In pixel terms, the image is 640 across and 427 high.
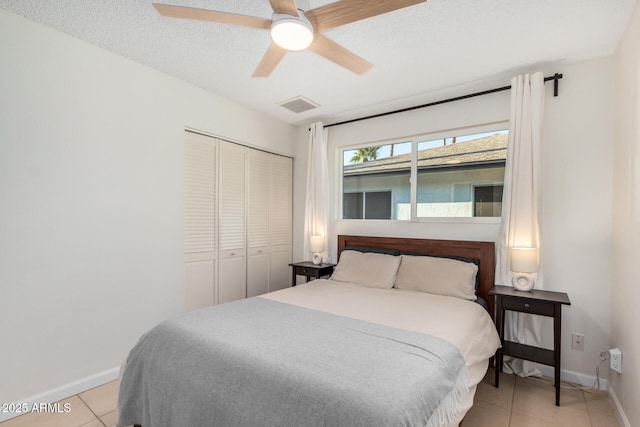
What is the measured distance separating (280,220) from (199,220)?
1.18 meters

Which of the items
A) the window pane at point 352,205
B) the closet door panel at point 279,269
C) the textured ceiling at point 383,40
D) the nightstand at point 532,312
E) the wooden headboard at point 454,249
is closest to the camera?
the textured ceiling at point 383,40

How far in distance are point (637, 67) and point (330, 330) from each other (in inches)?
91.5

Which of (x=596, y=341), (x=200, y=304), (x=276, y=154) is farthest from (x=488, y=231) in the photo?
(x=200, y=304)

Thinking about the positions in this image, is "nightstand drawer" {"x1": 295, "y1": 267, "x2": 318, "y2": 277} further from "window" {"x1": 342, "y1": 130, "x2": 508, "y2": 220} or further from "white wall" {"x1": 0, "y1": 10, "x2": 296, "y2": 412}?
"white wall" {"x1": 0, "y1": 10, "x2": 296, "y2": 412}

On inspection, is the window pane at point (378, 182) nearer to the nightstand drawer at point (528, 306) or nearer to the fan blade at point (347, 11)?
the nightstand drawer at point (528, 306)

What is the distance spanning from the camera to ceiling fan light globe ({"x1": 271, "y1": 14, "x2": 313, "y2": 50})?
5.26 feet

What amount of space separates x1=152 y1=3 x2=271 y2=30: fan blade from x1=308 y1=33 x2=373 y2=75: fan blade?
0.30 meters

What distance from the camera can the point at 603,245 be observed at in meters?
2.37

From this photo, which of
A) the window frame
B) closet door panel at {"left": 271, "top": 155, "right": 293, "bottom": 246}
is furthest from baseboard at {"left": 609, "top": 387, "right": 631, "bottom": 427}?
closet door panel at {"left": 271, "top": 155, "right": 293, "bottom": 246}

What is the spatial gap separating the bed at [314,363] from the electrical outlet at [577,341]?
0.80 m

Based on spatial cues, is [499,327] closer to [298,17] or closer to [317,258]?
[317,258]

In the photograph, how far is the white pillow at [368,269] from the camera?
293 centimetres

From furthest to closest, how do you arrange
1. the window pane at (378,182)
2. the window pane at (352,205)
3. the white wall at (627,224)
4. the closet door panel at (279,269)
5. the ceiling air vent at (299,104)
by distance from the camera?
1. the closet door panel at (279,269)
2. the window pane at (352,205)
3. the window pane at (378,182)
4. the ceiling air vent at (299,104)
5. the white wall at (627,224)

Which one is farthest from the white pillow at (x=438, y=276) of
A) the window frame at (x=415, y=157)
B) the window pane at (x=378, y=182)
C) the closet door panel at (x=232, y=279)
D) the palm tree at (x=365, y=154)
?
the closet door panel at (x=232, y=279)
